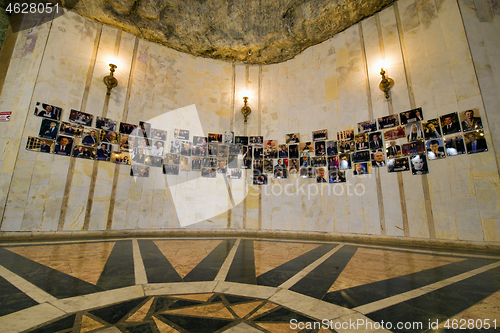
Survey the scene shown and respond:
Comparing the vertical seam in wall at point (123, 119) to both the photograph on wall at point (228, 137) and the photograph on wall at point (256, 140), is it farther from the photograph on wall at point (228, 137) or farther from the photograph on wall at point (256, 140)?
the photograph on wall at point (256, 140)

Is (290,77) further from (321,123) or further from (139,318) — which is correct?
(139,318)

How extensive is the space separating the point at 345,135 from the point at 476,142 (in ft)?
8.64

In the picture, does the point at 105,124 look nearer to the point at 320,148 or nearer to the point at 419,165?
the point at 320,148

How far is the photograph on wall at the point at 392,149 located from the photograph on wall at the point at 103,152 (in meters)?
7.54

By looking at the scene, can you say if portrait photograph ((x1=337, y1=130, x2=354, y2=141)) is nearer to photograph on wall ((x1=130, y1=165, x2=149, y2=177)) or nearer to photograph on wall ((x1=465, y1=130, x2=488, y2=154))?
photograph on wall ((x1=465, y1=130, x2=488, y2=154))

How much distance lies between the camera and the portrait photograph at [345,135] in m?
6.03

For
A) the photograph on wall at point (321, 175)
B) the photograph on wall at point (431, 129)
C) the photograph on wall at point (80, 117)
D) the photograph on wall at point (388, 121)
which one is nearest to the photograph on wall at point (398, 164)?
the photograph on wall at point (431, 129)

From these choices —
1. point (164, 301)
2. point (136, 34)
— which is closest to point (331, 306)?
point (164, 301)

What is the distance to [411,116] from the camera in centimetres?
516

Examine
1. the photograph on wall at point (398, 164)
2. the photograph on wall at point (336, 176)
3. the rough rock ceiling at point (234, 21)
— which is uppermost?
the rough rock ceiling at point (234, 21)

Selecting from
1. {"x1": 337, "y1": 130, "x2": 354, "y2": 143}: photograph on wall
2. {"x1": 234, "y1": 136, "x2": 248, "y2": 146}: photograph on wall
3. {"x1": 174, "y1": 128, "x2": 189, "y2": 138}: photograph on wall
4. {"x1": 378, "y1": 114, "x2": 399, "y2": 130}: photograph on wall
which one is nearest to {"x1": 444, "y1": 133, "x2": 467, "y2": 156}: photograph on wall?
{"x1": 378, "y1": 114, "x2": 399, "y2": 130}: photograph on wall

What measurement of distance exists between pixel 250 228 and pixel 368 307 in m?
5.09

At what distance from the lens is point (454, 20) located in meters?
4.81

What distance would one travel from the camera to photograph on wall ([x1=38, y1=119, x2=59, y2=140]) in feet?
17.0
